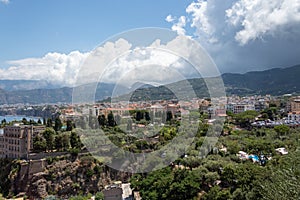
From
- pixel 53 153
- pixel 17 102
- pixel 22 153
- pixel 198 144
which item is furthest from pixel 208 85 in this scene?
pixel 17 102

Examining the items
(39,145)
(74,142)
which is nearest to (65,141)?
(74,142)

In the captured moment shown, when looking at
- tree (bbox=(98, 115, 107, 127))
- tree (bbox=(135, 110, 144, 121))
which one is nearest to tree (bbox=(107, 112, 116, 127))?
tree (bbox=(98, 115, 107, 127))

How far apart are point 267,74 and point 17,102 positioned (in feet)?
129

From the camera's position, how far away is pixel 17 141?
8.85 metres

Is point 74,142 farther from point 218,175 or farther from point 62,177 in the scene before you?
point 218,175

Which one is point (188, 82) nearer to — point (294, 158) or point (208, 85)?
point (208, 85)

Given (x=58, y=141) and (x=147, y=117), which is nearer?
(x=58, y=141)

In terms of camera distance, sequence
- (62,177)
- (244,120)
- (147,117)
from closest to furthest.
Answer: (62,177) < (147,117) < (244,120)

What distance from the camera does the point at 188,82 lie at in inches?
177

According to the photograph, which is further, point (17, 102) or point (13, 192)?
point (17, 102)

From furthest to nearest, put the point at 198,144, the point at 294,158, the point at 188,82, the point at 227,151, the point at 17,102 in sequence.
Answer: the point at 17,102, the point at 227,151, the point at 198,144, the point at 188,82, the point at 294,158

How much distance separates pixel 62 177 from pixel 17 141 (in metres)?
1.86

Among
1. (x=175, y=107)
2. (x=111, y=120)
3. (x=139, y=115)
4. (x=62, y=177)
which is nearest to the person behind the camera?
(x=62, y=177)

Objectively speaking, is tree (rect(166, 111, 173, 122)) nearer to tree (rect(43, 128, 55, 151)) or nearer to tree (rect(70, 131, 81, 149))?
tree (rect(70, 131, 81, 149))
